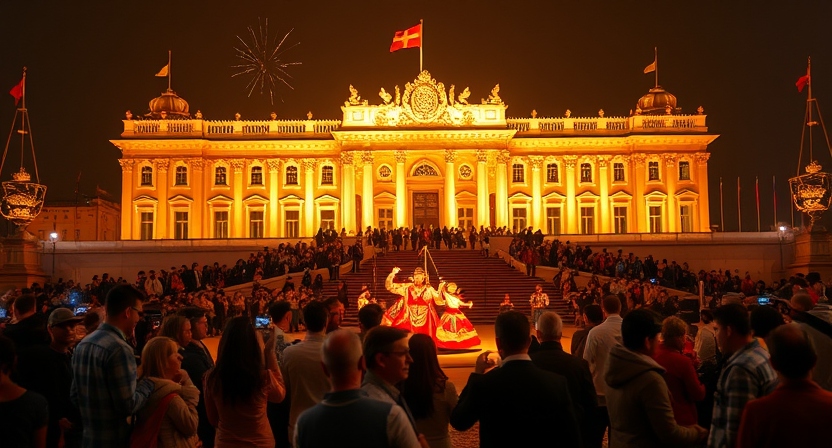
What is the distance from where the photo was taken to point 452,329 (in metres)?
19.7

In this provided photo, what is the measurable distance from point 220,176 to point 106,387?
47.8 meters

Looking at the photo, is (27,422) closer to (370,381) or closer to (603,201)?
→ (370,381)

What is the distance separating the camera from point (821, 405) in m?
4.29

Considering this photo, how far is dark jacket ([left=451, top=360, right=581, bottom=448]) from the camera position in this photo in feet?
17.3

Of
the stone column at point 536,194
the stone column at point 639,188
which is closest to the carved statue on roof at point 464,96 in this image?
the stone column at point 536,194

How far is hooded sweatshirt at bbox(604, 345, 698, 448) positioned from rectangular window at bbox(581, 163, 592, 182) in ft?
156

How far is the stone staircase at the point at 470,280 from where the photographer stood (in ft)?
99.1

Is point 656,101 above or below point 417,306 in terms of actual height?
above

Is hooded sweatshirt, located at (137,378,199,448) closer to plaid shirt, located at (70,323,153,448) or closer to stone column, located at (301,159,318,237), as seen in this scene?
plaid shirt, located at (70,323,153,448)

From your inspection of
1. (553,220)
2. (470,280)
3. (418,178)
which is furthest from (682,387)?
(553,220)

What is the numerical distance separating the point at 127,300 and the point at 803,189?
125 ft

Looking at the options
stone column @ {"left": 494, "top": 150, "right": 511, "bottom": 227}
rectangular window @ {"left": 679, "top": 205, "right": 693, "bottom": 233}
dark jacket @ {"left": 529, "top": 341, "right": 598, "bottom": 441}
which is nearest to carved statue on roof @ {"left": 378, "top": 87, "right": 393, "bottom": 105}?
stone column @ {"left": 494, "top": 150, "right": 511, "bottom": 227}

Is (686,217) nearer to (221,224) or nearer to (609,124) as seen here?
(609,124)

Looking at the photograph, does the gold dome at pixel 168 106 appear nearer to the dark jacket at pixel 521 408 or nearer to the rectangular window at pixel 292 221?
the rectangular window at pixel 292 221
